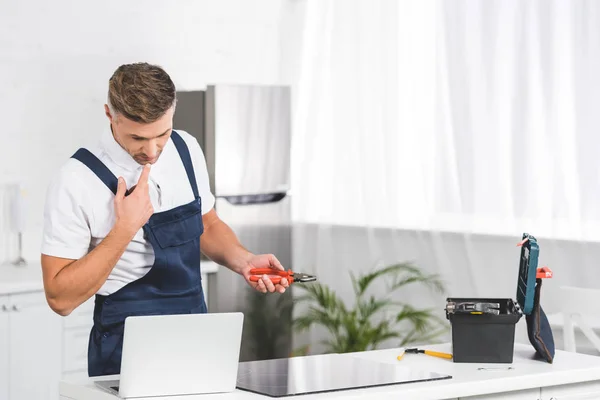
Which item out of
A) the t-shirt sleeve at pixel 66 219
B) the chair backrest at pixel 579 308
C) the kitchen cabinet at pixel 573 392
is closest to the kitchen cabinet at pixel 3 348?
the t-shirt sleeve at pixel 66 219

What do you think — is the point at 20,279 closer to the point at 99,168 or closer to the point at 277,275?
the point at 99,168

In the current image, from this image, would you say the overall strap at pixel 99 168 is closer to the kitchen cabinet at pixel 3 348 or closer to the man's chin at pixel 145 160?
the man's chin at pixel 145 160

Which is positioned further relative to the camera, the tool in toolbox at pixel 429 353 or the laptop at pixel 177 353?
the tool in toolbox at pixel 429 353

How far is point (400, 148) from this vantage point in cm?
504

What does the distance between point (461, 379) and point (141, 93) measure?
1112 mm

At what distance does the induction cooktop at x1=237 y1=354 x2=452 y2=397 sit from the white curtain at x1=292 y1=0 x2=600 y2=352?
1345mm

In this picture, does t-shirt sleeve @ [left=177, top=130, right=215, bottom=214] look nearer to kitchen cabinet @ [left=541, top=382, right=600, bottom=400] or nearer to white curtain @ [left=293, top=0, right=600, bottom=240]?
kitchen cabinet @ [left=541, top=382, right=600, bottom=400]

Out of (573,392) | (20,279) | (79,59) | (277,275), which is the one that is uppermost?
(79,59)

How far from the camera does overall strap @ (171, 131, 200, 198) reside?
2.82 m

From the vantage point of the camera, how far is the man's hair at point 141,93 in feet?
7.92

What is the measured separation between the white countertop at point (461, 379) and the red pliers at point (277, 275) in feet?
1.11

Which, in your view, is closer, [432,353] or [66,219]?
[66,219]

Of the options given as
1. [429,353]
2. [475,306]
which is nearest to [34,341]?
[429,353]

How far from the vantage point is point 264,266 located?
9.11 ft
